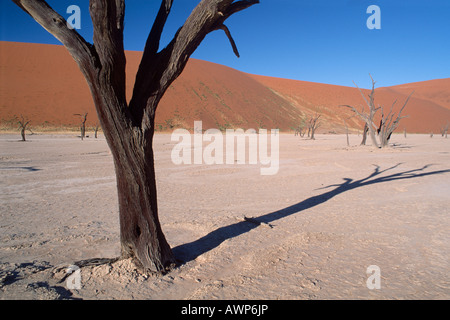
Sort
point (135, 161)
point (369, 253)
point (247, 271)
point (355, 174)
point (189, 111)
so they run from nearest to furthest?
point (135, 161)
point (247, 271)
point (369, 253)
point (355, 174)
point (189, 111)

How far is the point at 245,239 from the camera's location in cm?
410

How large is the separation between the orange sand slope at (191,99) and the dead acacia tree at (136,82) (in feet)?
158

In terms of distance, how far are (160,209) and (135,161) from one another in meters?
2.95

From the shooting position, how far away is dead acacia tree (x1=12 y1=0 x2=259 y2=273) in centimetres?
261

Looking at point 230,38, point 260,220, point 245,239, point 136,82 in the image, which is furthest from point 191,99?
point 136,82

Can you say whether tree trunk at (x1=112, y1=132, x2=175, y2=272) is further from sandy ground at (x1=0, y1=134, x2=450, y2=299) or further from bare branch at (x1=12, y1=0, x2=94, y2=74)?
bare branch at (x1=12, y1=0, x2=94, y2=74)

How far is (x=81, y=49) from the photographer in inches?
103

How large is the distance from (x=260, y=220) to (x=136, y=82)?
317 cm

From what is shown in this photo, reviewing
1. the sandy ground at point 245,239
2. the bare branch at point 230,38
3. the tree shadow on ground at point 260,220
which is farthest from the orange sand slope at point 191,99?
the bare branch at point 230,38

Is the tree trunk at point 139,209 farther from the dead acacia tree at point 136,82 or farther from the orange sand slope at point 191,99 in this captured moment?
the orange sand slope at point 191,99

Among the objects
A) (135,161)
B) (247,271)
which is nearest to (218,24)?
(135,161)

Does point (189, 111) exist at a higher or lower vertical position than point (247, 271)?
higher
